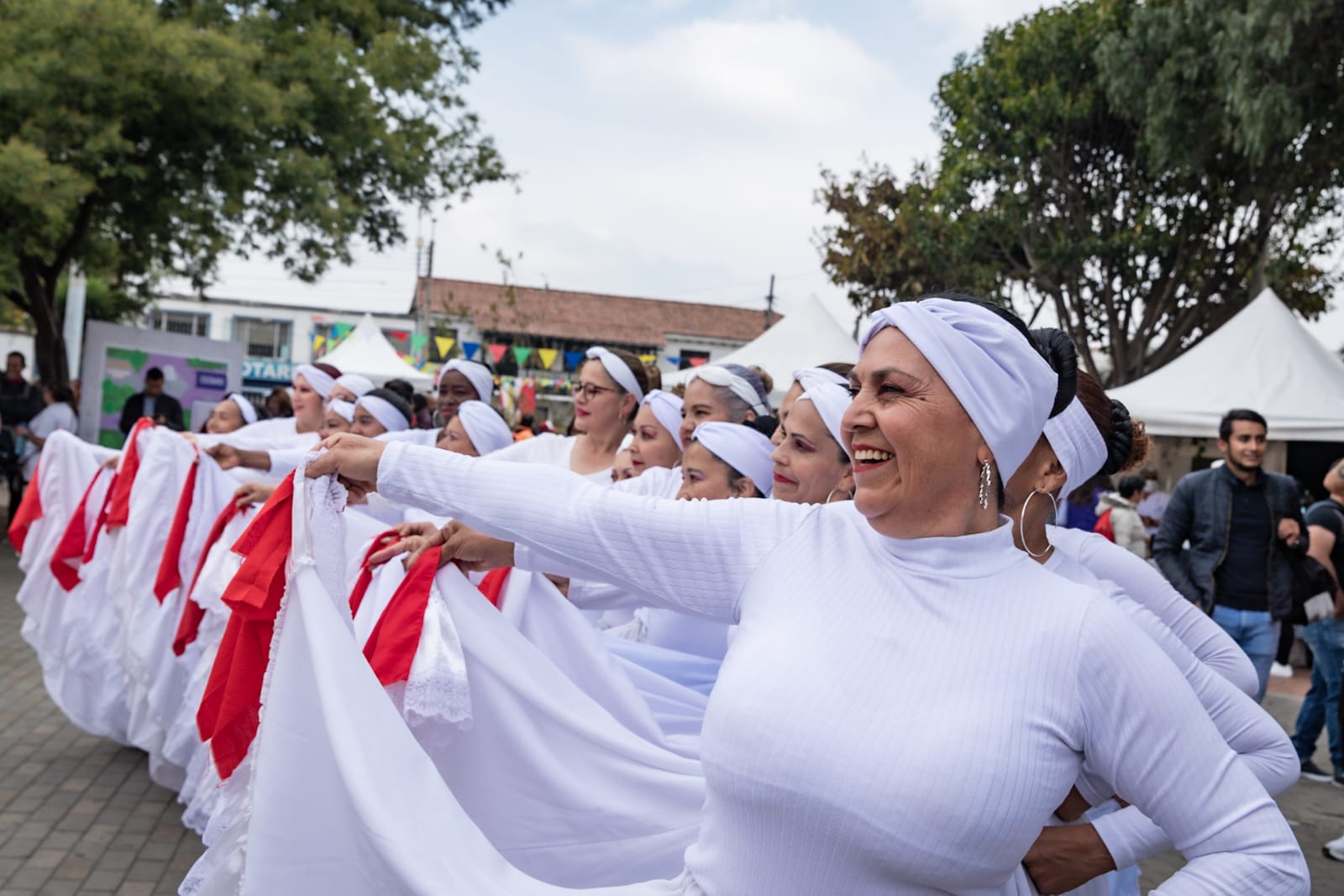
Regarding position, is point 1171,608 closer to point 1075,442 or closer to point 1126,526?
point 1075,442

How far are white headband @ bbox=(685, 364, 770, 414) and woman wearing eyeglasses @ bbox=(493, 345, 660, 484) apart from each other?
0.82m

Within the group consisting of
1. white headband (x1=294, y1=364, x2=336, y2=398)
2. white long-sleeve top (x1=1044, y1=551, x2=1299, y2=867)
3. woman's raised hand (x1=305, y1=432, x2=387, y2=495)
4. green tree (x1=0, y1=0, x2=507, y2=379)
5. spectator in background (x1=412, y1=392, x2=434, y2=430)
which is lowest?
spectator in background (x1=412, y1=392, x2=434, y2=430)

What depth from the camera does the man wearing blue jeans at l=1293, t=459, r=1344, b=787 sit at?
24.3 ft

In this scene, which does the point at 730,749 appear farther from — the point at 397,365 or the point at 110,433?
the point at 397,365

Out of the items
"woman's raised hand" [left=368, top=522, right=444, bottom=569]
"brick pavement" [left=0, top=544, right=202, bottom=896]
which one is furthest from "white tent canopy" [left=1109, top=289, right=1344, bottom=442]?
"woman's raised hand" [left=368, top=522, right=444, bottom=569]

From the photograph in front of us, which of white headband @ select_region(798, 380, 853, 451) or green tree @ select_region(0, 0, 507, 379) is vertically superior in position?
green tree @ select_region(0, 0, 507, 379)

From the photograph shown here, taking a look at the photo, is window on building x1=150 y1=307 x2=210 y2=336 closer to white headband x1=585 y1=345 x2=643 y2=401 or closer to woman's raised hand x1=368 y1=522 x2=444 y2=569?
white headband x1=585 y1=345 x2=643 y2=401

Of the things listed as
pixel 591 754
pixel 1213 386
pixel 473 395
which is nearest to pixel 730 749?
pixel 591 754

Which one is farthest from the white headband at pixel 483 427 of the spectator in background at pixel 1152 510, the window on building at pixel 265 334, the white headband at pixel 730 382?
the window on building at pixel 265 334

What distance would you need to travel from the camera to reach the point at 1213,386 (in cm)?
1316

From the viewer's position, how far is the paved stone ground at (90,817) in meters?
5.06

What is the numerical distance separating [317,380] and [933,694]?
6.44 m

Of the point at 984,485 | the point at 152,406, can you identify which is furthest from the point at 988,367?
the point at 152,406

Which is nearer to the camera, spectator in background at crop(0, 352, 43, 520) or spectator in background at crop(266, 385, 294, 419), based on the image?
spectator in background at crop(266, 385, 294, 419)
